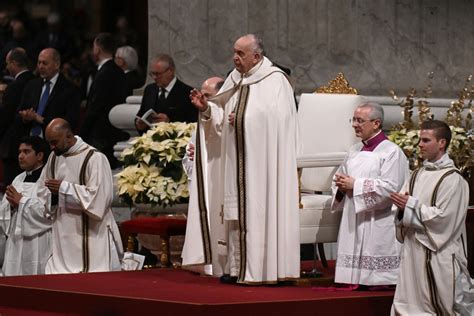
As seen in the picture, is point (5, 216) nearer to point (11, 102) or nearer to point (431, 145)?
point (11, 102)

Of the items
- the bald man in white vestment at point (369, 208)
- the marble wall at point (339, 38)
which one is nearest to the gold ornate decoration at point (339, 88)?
the bald man in white vestment at point (369, 208)

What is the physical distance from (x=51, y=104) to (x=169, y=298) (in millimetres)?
4754

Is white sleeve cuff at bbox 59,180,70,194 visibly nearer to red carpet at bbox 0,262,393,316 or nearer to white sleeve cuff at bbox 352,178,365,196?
red carpet at bbox 0,262,393,316

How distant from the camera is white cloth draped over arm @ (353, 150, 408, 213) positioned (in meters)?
11.8

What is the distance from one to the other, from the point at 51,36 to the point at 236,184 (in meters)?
8.97

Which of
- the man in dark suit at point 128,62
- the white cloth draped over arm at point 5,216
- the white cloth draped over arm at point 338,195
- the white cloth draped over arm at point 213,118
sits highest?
the man in dark suit at point 128,62

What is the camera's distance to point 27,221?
1405 cm

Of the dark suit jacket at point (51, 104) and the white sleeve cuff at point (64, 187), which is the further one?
the dark suit jacket at point (51, 104)

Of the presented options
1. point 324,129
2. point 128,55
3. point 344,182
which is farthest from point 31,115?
point 344,182

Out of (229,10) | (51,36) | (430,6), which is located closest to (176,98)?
(229,10)

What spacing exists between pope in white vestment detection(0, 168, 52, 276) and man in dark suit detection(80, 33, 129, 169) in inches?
78.7

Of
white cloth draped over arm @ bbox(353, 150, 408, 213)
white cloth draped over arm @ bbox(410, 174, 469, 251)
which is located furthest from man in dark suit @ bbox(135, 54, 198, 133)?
white cloth draped over arm @ bbox(410, 174, 469, 251)

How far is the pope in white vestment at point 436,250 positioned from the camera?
36.7 ft

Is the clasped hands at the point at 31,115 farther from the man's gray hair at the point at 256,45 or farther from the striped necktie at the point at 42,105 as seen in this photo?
the man's gray hair at the point at 256,45
